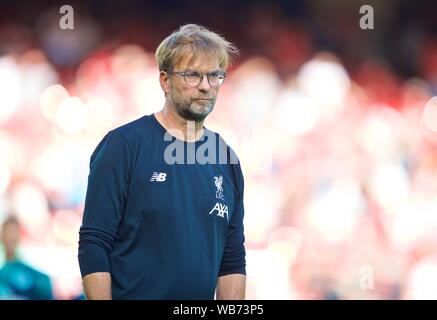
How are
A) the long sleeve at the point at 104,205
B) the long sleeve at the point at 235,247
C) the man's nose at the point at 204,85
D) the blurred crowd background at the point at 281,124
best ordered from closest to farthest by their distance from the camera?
the long sleeve at the point at 104,205
the man's nose at the point at 204,85
the long sleeve at the point at 235,247
the blurred crowd background at the point at 281,124

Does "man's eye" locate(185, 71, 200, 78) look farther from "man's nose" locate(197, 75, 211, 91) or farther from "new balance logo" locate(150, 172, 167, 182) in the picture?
"new balance logo" locate(150, 172, 167, 182)

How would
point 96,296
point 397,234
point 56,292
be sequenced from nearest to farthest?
point 96,296 < point 56,292 < point 397,234

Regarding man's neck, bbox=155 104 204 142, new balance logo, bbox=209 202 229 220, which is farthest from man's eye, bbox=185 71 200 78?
new balance logo, bbox=209 202 229 220

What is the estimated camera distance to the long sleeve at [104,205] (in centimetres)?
244

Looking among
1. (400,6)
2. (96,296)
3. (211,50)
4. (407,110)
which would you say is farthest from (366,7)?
(96,296)

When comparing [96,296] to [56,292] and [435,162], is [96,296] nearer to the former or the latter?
[56,292]

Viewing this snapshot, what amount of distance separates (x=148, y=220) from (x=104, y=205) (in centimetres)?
14

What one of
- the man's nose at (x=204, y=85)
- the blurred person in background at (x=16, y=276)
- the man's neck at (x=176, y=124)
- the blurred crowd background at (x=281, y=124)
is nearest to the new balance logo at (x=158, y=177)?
the man's neck at (x=176, y=124)

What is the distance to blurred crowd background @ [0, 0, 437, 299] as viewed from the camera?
5.71 metres

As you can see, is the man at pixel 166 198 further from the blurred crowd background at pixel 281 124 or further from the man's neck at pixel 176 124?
the blurred crowd background at pixel 281 124

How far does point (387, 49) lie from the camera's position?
243 inches

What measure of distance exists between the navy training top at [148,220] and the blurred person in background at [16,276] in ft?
9.34

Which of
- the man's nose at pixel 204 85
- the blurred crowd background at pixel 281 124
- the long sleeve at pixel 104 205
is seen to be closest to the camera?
the long sleeve at pixel 104 205
